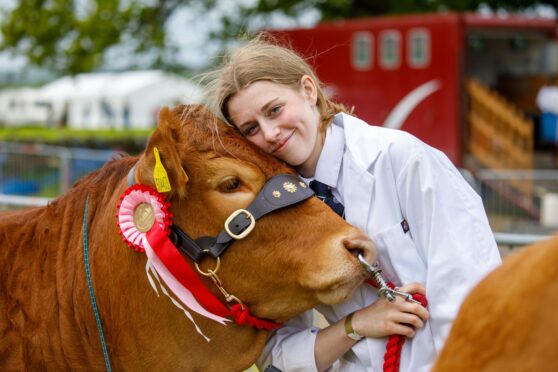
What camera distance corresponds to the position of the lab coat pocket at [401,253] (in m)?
2.31

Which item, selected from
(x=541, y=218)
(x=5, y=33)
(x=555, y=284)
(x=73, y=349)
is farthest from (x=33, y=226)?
(x=5, y=33)

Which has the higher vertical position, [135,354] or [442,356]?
[442,356]

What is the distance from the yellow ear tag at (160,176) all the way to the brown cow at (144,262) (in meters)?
0.03

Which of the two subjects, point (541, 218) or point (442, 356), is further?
point (541, 218)

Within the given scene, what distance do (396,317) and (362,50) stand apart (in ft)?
46.7

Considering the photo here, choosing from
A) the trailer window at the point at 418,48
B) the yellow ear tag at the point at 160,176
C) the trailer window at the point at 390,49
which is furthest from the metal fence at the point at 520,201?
the yellow ear tag at the point at 160,176

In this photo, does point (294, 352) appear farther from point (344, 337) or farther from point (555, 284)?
point (555, 284)

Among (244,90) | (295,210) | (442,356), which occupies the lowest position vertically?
(295,210)

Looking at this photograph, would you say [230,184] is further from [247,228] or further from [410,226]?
Answer: [410,226]

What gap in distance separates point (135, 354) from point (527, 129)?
13.5 metres

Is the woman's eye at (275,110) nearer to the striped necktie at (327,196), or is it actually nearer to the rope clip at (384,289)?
the striped necktie at (327,196)

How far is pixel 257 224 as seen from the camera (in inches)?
91.8

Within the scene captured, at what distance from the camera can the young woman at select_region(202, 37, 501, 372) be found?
2.21 metres

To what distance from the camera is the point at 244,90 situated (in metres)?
2.53
